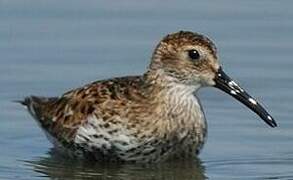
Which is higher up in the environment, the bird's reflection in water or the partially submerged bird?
the partially submerged bird

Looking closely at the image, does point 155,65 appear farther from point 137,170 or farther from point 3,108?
point 3,108

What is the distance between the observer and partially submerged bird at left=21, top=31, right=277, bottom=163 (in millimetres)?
13375

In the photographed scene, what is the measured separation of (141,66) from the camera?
52.0ft

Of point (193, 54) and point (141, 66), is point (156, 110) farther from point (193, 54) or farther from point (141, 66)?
point (141, 66)

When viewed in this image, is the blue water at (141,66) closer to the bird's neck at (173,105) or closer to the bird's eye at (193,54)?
the bird's neck at (173,105)

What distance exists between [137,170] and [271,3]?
4538 millimetres

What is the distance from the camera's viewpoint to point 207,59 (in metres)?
13.4

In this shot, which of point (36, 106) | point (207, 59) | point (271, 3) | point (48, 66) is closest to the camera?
point (207, 59)

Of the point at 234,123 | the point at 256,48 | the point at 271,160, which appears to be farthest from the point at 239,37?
the point at 271,160

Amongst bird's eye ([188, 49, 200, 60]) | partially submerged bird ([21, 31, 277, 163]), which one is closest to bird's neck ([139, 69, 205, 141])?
partially submerged bird ([21, 31, 277, 163])

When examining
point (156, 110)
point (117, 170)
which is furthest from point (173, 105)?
point (117, 170)

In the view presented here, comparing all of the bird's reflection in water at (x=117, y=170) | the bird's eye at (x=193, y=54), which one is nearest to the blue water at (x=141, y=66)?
the bird's reflection in water at (x=117, y=170)

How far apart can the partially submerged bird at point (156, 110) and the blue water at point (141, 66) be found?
0.19m

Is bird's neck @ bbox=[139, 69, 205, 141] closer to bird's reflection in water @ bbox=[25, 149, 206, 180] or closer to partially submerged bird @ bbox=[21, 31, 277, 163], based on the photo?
partially submerged bird @ bbox=[21, 31, 277, 163]
